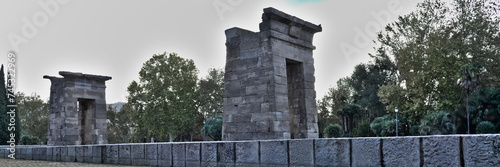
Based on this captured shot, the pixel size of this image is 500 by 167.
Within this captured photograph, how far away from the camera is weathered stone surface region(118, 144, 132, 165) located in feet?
29.9

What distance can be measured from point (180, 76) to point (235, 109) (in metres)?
29.9

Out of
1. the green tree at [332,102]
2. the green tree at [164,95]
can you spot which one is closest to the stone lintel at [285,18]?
the green tree at [164,95]

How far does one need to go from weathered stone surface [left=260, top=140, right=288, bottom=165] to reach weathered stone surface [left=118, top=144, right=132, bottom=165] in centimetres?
362

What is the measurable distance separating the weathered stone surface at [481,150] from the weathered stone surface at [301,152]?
6.79 feet

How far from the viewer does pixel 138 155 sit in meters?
8.87

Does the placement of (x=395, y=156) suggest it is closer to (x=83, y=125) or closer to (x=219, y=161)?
(x=219, y=161)

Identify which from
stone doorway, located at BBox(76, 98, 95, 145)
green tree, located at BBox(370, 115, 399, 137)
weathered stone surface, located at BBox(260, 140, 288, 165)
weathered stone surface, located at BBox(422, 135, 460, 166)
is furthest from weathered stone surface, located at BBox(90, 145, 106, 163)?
green tree, located at BBox(370, 115, 399, 137)

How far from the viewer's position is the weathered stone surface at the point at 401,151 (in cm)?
480

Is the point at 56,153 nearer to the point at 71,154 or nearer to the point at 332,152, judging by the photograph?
the point at 71,154

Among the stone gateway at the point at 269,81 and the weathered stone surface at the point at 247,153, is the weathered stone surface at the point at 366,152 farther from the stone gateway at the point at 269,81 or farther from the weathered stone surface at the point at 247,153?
the stone gateway at the point at 269,81

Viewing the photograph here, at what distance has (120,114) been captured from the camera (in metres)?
55.0

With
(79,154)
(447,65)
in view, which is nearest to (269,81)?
(79,154)

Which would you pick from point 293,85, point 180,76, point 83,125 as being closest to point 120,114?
point 180,76

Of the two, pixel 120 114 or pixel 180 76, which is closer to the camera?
pixel 180 76
